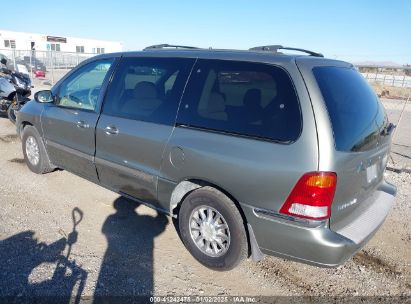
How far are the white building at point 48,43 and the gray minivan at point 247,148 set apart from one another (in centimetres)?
4969

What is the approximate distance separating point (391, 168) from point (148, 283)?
498cm

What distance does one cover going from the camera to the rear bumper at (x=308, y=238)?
2.52 m

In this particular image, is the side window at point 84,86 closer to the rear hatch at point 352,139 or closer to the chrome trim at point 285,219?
the chrome trim at point 285,219

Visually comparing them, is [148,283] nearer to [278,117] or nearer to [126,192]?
[126,192]

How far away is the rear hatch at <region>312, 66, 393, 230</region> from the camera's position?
252cm

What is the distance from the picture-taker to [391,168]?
20.1ft

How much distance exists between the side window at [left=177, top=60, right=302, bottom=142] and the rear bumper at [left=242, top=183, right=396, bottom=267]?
63 centimetres

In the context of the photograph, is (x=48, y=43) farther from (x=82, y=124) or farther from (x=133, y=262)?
(x=133, y=262)

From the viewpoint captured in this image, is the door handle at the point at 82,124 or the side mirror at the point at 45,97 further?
the side mirror at the point at 45,97

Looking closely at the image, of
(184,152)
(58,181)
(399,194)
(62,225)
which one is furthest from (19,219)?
(399,194)

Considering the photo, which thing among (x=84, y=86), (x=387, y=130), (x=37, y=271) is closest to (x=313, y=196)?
(x=387, y=130)

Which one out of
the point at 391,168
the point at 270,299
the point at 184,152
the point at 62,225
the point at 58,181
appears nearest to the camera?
the point at 270,299

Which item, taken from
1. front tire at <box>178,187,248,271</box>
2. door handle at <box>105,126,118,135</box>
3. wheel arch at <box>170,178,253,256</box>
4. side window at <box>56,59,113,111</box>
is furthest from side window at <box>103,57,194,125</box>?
front tire at <box>178,187,248,271</box>

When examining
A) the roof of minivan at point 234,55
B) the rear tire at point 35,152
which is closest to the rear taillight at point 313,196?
the roof of minivan at point 234,55
